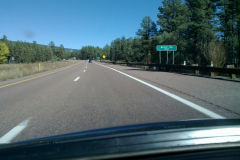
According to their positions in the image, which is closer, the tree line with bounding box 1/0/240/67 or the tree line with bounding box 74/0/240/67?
the tree line with bounding box 1/0/240/67

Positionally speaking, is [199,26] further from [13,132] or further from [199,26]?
[13,132]

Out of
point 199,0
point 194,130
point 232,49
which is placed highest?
point 199,0

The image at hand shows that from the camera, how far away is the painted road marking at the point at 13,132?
3.23 metres

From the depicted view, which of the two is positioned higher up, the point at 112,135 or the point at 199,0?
the point at 199,0

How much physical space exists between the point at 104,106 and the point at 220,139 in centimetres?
393

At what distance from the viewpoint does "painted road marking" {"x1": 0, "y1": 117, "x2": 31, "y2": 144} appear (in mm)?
3232

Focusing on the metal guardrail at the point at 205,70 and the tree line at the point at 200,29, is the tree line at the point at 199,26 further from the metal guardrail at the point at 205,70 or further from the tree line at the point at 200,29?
the metal guardrail at the point at 205,70

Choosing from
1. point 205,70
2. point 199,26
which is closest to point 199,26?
point 199,26

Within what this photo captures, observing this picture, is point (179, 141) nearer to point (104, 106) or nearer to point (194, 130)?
point (194, 130)

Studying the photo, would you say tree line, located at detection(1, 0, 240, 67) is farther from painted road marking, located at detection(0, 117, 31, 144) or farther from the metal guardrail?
painted road marking, located at detection(0, 117, 31, 144)

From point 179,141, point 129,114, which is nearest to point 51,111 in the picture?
point 129,114

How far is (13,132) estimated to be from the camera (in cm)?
358

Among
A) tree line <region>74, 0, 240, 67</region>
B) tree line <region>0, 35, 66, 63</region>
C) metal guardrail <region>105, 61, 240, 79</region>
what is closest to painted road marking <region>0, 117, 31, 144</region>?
metal guardrail <region>105, 61, 240, 79</region>

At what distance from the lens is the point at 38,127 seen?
3850 mm
